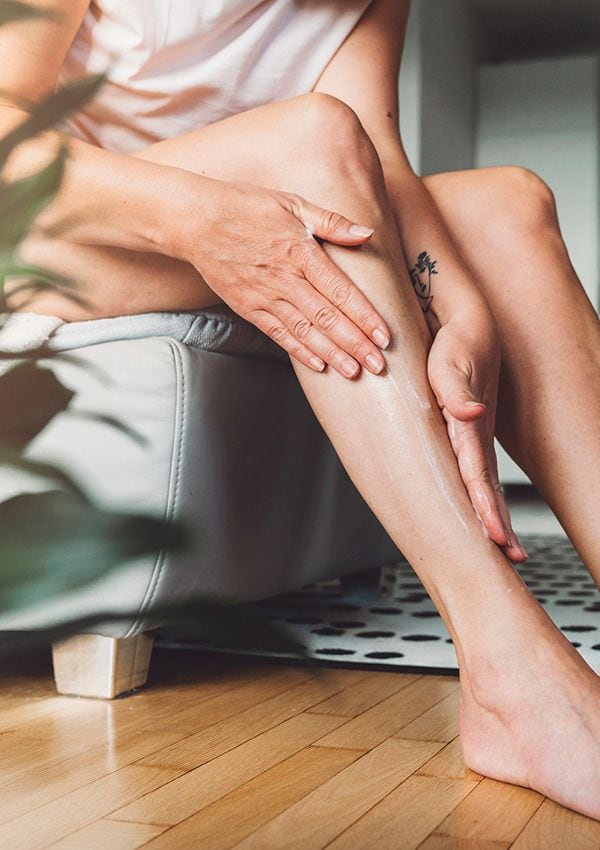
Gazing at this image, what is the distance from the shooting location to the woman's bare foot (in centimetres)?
71

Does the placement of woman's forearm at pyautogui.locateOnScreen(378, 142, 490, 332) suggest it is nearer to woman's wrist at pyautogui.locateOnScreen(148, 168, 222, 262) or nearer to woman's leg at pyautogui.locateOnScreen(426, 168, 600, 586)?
woman's leg at pyautogui.locateOnScreen(426, 168, 600, 586)

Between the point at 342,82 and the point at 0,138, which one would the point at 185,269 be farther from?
the point at 0,138

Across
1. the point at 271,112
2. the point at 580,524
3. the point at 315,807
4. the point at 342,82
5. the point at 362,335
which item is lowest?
the point at 315,807

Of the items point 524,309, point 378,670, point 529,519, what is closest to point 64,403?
point 524,309

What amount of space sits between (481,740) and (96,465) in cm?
46

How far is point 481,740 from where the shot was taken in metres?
0.77

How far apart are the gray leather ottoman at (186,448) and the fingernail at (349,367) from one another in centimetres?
19

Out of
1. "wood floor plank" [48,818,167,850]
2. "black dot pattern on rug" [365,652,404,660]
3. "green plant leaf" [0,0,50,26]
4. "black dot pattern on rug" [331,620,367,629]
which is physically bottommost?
"wood floor plank" [48,818,167,850]

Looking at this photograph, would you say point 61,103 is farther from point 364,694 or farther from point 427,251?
point 364,694

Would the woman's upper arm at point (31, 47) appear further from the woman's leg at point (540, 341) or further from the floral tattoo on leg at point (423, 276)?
the woman's leg at point (540, 341)

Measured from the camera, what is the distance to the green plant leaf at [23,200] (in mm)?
209

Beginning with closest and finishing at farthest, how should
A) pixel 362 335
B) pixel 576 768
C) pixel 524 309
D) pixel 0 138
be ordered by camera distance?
pixel 0 138, pixel 576 768, pixel 362 335, pixel 524 309

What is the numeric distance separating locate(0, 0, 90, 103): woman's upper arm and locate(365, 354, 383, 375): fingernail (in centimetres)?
32

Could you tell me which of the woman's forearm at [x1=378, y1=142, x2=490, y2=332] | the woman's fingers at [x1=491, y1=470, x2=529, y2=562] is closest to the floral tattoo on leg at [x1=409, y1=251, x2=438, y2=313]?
the woman's forearm at [x1=378, y1=142, x2=490, y2=332]
